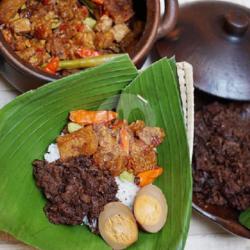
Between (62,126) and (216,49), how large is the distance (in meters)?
0.57

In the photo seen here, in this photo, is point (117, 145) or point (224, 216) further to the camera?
point (224, 216)

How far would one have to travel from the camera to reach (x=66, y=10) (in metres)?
1.64

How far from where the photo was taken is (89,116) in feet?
4.67

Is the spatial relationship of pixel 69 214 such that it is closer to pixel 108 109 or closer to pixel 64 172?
pixel 64 172

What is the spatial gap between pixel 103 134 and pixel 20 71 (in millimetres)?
269

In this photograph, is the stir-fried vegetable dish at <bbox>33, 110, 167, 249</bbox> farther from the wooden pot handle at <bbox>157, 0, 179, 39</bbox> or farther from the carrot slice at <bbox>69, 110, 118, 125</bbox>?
the wooden pot handle at <bbox>157, 0, 179, 39</bbox>

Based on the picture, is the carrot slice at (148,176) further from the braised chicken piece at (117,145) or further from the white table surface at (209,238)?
the white table surface at (209,238)

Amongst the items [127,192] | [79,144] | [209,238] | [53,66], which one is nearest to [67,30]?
[53,66]

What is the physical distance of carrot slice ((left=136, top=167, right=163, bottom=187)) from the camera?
1.43 metres

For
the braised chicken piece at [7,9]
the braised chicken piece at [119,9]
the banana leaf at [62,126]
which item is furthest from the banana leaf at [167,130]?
the braised chicken piece at [7,9]

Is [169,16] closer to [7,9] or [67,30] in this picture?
[67,30]

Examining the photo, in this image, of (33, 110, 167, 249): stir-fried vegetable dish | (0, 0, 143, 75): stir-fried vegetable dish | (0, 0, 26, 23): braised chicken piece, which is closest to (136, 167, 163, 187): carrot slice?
(33, 110, 167, 249): stir-fried vegetable dish

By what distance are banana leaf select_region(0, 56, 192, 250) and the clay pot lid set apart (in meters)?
0.30

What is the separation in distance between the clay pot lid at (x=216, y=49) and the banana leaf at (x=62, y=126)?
0.30 meters
